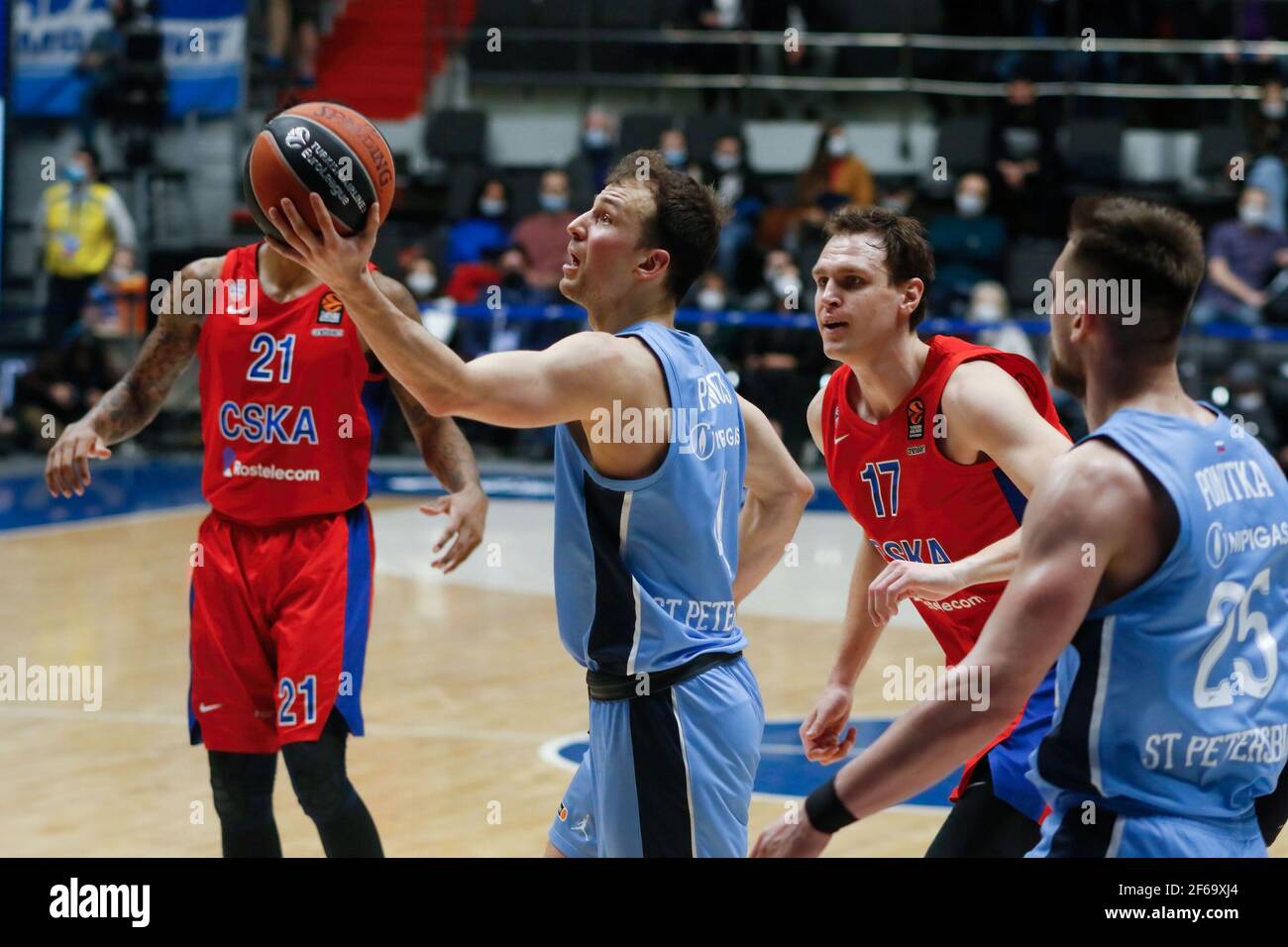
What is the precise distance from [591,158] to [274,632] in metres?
12.6

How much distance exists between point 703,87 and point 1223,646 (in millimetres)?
15639

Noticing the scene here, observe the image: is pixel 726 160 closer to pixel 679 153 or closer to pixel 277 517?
pixel 679 153

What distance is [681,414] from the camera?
12.5ft

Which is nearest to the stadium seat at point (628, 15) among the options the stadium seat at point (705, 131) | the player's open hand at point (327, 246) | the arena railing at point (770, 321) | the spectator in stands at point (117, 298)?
the stadium seat at point (705, 131)

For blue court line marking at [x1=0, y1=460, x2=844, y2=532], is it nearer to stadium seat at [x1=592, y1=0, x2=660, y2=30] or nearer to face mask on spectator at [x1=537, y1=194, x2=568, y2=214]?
face mask on spectator at [x1=537, y1=194, x2=568, y2=214]

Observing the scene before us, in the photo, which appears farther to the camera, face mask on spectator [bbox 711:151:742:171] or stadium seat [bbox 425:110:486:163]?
stadium seat [bbox 425:110:486:163]

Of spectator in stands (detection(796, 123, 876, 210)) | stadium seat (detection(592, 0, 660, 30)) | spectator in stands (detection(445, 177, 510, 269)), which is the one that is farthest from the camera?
stadium seat (detection(592, 0, 660, 30))

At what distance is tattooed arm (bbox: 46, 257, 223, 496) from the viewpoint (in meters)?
4.95

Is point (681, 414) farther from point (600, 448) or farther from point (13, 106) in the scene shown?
point (13, 106)

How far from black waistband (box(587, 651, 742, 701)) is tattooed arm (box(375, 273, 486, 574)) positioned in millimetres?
799

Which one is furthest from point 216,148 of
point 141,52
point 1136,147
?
point 1136,147

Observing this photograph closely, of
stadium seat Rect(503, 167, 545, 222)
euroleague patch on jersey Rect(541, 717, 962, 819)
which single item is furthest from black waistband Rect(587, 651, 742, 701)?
stadium seat Rect(503, 167, 545, 222)

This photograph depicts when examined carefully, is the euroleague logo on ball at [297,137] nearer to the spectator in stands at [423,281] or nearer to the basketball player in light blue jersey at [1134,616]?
the basketball player in light blue jersey at [1134,616]

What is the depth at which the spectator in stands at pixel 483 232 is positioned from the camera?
1614cm
